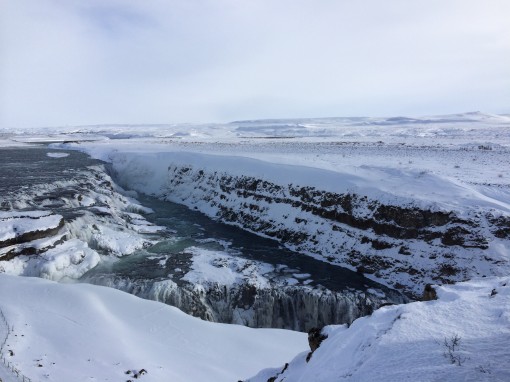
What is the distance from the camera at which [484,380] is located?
5633 mm

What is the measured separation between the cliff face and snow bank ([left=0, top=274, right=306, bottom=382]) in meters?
10.3

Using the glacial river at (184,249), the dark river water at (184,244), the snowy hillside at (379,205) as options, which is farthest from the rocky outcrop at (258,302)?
the snowy hillside at (379,205)

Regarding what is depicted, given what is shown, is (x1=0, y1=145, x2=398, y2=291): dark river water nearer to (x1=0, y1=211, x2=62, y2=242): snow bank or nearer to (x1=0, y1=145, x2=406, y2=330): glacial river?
(x1=0, y1=145, x2=406, y2=330): glacial river

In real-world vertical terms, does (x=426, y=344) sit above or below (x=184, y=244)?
above

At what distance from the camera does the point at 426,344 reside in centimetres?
711

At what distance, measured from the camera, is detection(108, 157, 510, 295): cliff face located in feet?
79.4

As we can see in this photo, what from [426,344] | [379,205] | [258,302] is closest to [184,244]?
[258,302]

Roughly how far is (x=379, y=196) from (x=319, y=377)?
23.6 metres

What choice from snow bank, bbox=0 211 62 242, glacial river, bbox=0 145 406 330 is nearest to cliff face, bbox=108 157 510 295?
glacial river, bbox=0 145 406 330

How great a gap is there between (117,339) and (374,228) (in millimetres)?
19380

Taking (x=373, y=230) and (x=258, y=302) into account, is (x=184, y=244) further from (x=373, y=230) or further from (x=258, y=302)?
(x=373, y=230)

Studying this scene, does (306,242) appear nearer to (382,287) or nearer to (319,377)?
(382,287)

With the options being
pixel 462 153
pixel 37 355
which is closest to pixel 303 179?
pixel 462 153

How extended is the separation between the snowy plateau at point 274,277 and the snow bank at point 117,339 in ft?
0.26
